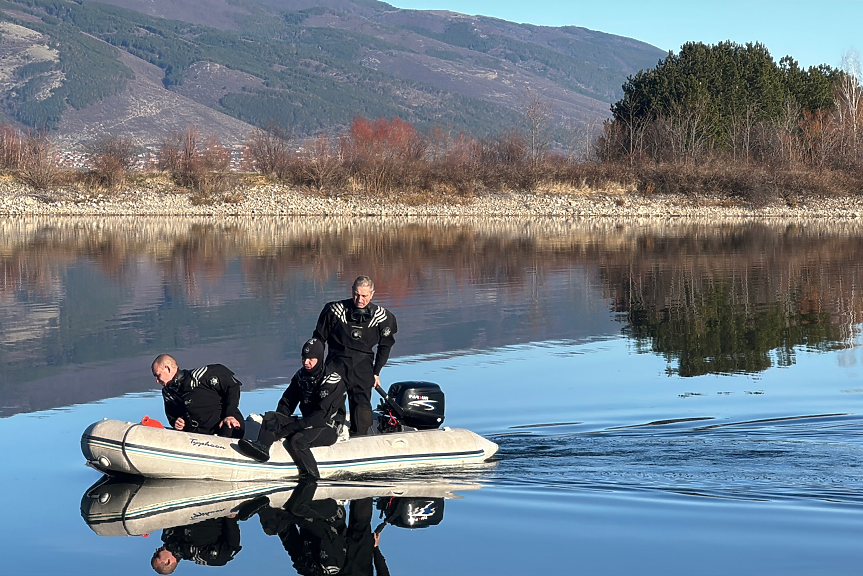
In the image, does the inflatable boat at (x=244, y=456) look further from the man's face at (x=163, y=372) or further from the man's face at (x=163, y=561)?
the man's face at (x=163, y=561)

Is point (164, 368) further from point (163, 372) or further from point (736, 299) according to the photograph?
point (736, 299)

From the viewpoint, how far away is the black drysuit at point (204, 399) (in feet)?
32.6

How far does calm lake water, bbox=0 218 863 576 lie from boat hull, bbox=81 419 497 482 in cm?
19

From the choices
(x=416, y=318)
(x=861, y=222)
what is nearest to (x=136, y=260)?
(x=416, y=318)

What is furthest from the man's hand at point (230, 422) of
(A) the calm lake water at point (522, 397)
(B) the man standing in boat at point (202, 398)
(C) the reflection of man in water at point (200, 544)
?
(C) the reflection of man in water at point (200, 544)

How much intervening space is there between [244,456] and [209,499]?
52cm

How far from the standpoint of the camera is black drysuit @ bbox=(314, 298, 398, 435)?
10523mm

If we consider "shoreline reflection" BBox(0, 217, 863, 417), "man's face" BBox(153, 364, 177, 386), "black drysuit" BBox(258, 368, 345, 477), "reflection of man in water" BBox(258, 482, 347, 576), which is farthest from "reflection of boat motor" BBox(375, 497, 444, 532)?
"shoreline reflection" BBox(0, 217, 863, 417)

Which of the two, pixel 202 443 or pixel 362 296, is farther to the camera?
pixel 362 296

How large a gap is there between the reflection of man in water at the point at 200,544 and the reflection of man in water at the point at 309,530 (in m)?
0.31

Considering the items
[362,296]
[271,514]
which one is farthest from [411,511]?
[362,296]

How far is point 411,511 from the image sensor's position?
9.17 meters

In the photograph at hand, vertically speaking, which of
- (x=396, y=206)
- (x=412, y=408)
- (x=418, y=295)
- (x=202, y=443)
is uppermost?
(x=396, y=206)

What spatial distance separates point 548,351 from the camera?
56.0 ft
